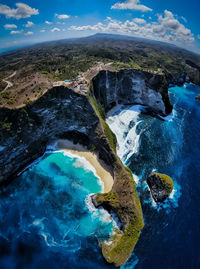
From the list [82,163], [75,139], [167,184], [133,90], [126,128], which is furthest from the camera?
[133,90]

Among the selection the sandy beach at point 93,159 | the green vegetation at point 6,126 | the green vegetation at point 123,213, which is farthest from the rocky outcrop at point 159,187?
the green vegetation at point 6,126

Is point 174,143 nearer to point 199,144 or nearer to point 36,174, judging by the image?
point 199,144

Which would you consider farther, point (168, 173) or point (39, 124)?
point (39, 124)

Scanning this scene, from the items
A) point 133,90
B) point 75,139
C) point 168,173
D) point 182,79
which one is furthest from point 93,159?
point 182,79

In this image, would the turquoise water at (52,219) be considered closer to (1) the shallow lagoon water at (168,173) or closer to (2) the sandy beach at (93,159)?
(2) the sandy beach at (93,159)

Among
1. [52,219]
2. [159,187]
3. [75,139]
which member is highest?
[75,139]

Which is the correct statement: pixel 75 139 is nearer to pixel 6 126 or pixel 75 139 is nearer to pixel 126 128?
pixel 6 126
